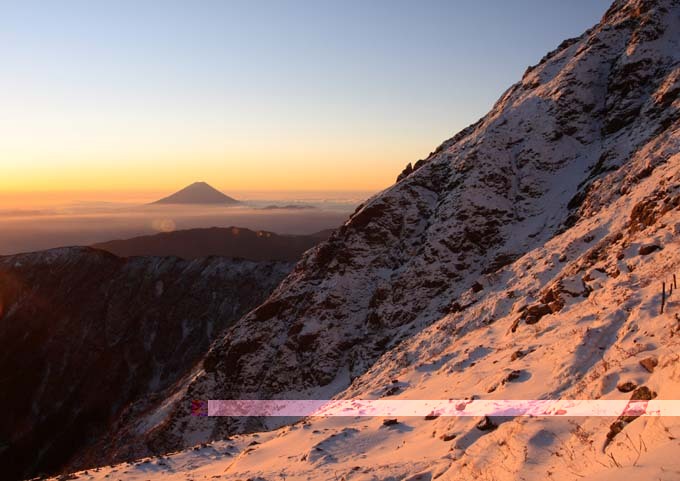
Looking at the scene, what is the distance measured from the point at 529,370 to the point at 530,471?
511 cm

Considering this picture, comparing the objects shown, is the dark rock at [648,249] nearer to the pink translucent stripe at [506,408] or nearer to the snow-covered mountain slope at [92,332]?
the pink translucent stripe at [506,408]

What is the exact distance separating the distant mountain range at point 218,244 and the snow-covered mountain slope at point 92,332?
68.2 m

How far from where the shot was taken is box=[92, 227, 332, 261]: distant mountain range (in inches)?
6380

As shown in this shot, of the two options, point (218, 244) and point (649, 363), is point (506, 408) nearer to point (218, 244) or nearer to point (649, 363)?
point (649, 363)

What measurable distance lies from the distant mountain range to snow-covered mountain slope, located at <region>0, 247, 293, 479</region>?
68237mm

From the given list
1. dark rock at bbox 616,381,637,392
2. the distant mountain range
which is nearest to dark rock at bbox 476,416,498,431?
dark rock at bbox 616,381,637,392

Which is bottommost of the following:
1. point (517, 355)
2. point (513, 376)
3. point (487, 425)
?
point (487, 425)

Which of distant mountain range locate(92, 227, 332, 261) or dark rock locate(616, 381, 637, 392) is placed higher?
dark rock locate(616, 381, 637, 392)

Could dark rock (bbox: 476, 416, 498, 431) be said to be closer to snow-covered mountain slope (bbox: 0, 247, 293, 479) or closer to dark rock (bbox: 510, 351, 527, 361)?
dark rock (bbox: 510, 351, 527, 361)

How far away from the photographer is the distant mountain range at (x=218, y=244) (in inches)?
6380

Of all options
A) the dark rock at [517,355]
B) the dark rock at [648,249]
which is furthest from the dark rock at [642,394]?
the dark rock at [648,249]

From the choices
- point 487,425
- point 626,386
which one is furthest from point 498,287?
point 626,386

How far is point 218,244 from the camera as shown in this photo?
175875mm

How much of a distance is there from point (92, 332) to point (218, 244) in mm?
95215
